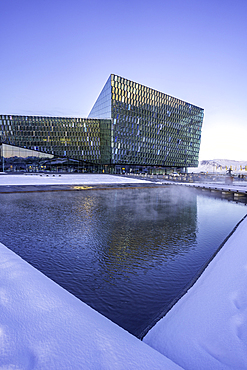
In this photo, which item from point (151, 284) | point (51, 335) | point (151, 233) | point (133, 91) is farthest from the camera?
point (133, 91)

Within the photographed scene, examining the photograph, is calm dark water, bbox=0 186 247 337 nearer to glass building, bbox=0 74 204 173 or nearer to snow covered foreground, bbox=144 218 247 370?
snow covered foreground, bbox=144 218 247 370

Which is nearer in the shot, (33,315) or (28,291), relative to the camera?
(33,315)

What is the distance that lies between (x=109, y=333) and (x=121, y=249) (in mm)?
5386

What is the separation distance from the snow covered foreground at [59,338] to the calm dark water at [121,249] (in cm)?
94

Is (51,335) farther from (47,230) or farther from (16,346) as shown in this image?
(47,230)

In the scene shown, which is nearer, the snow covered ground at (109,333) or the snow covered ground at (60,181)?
the snow covered ground at (109,333)

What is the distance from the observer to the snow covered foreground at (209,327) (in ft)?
12.6

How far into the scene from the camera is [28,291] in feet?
17.8

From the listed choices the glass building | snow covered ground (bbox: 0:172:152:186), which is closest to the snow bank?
snow covered ground (bbox: 0:172:152:186)

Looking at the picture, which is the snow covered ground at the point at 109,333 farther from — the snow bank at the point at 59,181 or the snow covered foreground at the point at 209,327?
the snow bank at the point at 59,181

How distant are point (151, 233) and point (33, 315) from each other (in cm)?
811

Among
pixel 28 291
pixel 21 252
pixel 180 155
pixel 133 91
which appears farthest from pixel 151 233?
pixel 180 155

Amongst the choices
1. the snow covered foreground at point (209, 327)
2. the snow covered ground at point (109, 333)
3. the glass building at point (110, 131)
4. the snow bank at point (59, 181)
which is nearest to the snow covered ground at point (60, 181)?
the snow bank at point (59, 181)

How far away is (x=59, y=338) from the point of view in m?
3.91
